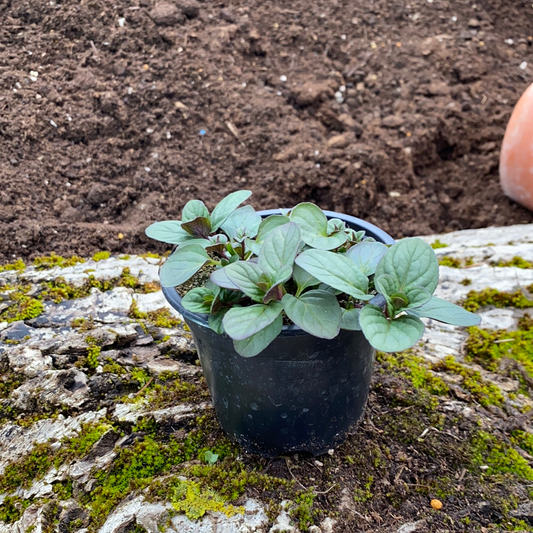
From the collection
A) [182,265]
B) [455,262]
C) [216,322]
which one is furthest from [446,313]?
[455,262]

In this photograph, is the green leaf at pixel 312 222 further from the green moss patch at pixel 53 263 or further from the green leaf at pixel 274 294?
the green moss patch at pixel 53 263

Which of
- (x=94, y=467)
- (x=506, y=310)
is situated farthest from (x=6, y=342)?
(x=506, y=310)

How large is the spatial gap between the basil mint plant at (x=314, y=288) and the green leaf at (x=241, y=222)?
100 mm

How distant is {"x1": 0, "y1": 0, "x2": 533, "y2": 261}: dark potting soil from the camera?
2.92 meters

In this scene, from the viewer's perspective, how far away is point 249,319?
42.1 inches

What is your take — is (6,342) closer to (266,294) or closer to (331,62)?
(266,294)

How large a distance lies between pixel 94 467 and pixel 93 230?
154 centimetres

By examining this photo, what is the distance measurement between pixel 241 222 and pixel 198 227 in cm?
14

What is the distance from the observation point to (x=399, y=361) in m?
1.89

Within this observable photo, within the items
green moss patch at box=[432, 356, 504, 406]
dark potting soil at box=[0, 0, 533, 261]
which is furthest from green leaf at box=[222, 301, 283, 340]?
dark potting soil at box=[0, 0, 533, 261]

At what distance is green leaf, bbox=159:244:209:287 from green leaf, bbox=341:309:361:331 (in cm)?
37

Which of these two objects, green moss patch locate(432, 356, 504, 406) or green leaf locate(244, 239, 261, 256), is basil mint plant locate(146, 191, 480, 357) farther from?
green moss patch locate(432, 356, 504, 406)

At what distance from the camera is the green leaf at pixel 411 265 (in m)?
1.15

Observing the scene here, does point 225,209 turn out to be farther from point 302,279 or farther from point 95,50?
point 95,50
